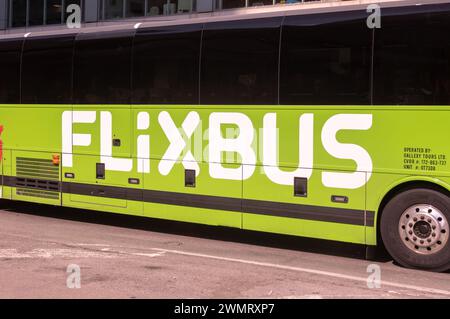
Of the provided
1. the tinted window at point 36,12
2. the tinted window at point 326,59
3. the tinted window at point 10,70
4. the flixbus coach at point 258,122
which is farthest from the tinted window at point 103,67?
the tinted window at point 36,12

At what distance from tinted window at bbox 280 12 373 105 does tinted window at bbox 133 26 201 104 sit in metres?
1.46

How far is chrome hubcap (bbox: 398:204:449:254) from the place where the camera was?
6.98m

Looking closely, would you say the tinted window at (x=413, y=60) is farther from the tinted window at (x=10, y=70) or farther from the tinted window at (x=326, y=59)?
the tinted window at (x=10, y=70)

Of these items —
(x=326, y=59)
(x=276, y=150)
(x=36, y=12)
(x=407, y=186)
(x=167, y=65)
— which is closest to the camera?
(x=407, y=186)

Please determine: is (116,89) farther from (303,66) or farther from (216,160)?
(303,66)

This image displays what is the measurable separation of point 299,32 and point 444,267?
3360 mm

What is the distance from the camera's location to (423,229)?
713 cm

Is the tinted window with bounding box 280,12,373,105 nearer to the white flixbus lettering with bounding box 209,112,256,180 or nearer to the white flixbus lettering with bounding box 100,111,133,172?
the white flixbus lettering with bounding box 209,112,256,180

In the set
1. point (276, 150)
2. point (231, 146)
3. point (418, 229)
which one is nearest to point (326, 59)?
point (276, 150)

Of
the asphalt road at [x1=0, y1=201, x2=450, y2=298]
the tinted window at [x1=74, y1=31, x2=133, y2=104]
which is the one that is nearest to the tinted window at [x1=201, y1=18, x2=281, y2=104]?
the tinted window at [x1=74, y1=31, x2=133, y2=104]

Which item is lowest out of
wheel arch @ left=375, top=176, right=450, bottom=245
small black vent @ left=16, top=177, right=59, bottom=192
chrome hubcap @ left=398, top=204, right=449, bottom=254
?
chrome hubcap @ left=398, top=204, right=449, bottom=254

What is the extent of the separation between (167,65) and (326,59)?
2549 millimetres

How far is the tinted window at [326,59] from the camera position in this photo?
744cm

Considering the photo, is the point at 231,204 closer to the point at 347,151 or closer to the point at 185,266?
the point at 185,266
